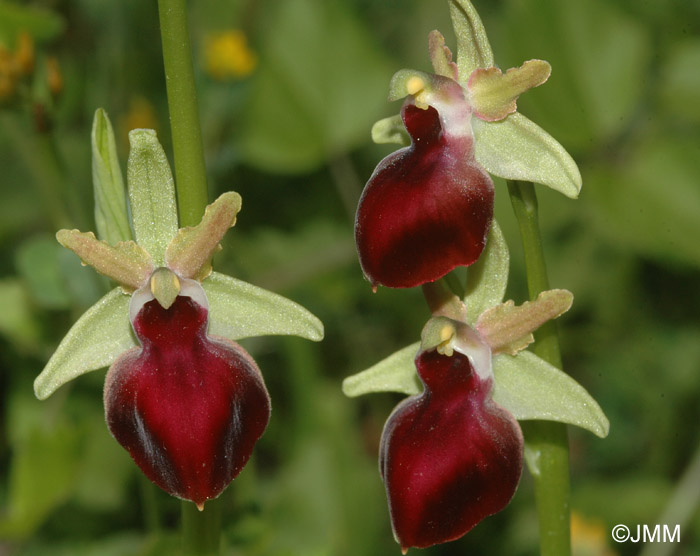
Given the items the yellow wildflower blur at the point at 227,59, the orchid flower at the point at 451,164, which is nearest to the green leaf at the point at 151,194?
the orchid flower at the point at 451,164

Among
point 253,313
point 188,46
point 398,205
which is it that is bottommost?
point 253,313

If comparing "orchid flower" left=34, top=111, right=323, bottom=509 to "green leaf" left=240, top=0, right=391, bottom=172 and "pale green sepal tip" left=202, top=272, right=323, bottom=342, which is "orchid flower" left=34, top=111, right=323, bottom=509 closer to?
"pale green sepal tip" left=202, top=272, right=323, bottom=342

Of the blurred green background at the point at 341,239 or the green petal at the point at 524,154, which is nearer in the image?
the green petal at the point at 524,154

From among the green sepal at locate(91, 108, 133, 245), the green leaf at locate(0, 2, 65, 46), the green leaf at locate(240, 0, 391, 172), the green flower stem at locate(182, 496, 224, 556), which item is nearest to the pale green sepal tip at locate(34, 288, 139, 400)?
the green sepal at locate(91, 108, 133, 245)

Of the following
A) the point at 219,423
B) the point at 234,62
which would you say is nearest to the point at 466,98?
the point at 219,423

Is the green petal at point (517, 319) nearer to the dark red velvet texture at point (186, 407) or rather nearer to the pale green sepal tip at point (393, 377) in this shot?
the pale green sepal tip at point (393, 377)

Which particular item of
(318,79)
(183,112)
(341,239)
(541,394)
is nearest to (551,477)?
(541,394)

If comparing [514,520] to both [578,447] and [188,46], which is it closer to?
[578,447]
